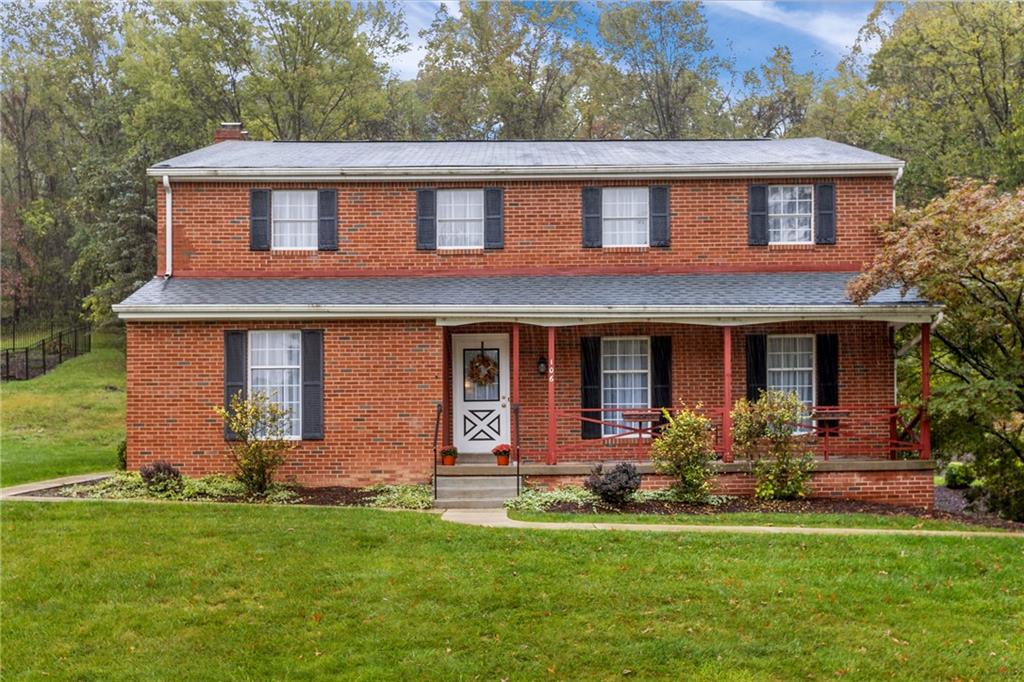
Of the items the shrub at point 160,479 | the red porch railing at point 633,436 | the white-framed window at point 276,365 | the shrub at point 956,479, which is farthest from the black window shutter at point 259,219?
the shrub at point 956,479

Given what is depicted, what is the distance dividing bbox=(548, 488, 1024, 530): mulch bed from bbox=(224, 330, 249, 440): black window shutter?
5.88 metres

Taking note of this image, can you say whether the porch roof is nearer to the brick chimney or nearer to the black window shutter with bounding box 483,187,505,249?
the black window shutter with bounding box 483,187,505,249

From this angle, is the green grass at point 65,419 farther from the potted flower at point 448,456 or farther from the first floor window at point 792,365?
the first floor window at point 792,365

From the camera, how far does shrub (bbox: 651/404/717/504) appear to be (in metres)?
12.9

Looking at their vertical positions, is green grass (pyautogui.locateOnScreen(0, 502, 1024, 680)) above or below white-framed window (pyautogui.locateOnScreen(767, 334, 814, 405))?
below

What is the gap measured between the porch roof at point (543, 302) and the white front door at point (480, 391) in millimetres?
1180

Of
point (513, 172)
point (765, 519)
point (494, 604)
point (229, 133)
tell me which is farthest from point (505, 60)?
point (494, 604)

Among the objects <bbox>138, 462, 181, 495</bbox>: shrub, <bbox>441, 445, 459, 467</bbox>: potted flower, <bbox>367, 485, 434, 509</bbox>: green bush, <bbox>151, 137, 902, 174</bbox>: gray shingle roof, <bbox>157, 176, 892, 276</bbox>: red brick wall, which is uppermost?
<bbox>151, 137, 902, 174</bbox>: gray shingle roof

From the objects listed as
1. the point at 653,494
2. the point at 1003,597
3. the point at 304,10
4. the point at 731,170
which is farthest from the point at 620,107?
the point at 1003,597

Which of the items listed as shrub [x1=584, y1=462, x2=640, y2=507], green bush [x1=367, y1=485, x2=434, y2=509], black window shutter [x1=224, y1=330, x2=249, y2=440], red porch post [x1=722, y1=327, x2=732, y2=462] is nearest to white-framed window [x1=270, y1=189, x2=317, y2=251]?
black window shutter [x1=224, y1=330, x2=249, y2=440]

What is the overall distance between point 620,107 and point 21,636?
113 ft

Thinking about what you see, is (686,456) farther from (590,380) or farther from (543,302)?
(543,302)

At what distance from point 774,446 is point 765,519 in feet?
6.86

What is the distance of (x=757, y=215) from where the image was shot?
16.2 meters
